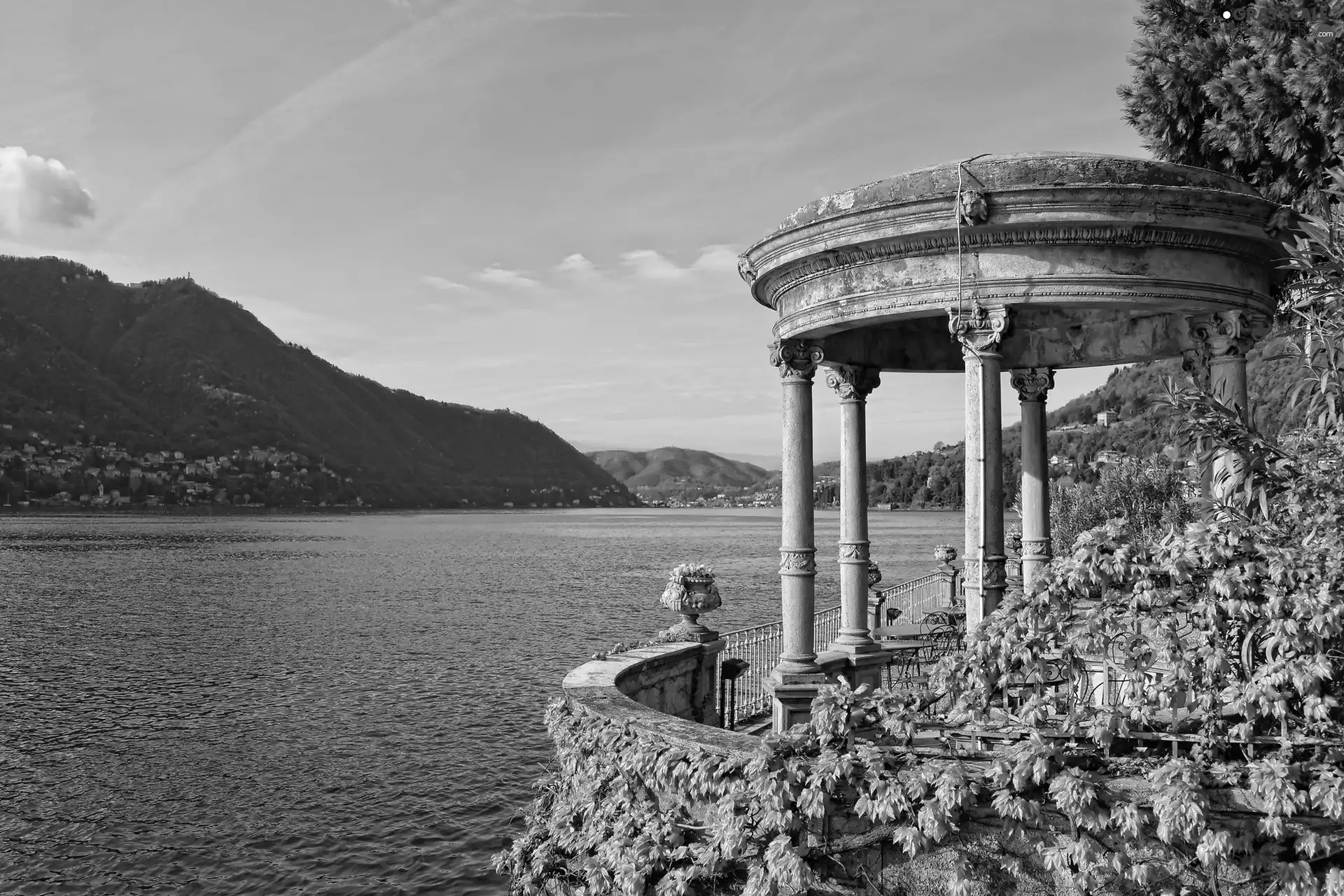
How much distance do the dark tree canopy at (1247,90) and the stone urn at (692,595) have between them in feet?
30.4

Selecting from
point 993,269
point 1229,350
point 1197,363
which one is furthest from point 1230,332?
point 993,269

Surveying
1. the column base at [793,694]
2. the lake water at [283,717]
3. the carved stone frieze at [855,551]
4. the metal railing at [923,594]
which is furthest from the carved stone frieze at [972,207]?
the metal railing at [923,594]

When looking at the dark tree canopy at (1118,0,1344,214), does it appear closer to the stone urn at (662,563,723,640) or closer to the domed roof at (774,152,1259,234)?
the domed roof at (774,152,1259,234)

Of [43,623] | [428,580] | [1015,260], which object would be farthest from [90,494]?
[1015,260]

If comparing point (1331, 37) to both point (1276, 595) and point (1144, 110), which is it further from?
point (1276, 595)

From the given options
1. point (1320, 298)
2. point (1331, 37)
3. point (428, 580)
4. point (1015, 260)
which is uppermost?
point (1331, 37)

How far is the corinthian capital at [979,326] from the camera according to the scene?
365 inches

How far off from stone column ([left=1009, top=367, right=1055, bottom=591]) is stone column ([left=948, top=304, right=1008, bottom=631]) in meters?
4.75

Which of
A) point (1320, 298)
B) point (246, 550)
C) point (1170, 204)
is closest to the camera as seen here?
point (1320, 298)

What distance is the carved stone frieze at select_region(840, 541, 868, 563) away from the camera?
13047 millimetres

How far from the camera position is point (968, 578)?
9.79 m

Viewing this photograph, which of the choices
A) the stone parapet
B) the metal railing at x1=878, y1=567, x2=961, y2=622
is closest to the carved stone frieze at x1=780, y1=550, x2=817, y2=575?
the stone parapet

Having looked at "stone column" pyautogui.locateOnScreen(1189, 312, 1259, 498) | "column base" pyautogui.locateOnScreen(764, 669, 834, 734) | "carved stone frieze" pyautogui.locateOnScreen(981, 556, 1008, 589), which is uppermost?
"stone column" pyautogui.locateOnScreen(1189, 312, 1259, 498)

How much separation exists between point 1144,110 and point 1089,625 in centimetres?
1420
